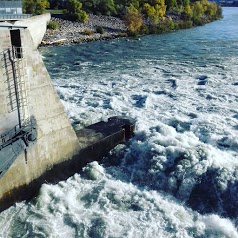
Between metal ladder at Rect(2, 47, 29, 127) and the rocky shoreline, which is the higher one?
metal ladder at Rect(2, 47, 29, 127)

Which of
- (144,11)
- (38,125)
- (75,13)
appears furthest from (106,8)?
(38,125)

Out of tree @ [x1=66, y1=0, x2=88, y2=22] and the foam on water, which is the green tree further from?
the foam on water

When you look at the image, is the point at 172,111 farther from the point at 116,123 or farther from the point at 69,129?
the point at 69,129

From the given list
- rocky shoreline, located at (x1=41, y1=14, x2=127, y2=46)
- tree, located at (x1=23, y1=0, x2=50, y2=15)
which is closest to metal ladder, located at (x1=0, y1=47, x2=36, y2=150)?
rocky shoreline, located at (x1=41, y1=14, x2=127, y2=46)

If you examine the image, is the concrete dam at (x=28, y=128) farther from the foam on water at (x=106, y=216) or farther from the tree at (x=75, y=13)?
the tree at (x=75, y=13)

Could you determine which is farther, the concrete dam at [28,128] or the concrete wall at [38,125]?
the concrete wall at [38,125]

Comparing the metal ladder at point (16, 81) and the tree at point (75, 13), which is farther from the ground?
the metal ladder at point (16, 81)

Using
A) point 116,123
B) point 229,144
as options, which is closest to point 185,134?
point 229,144

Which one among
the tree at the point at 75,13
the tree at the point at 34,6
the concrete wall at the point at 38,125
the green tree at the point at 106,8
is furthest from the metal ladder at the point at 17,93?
the green tree at the point at 106,8
